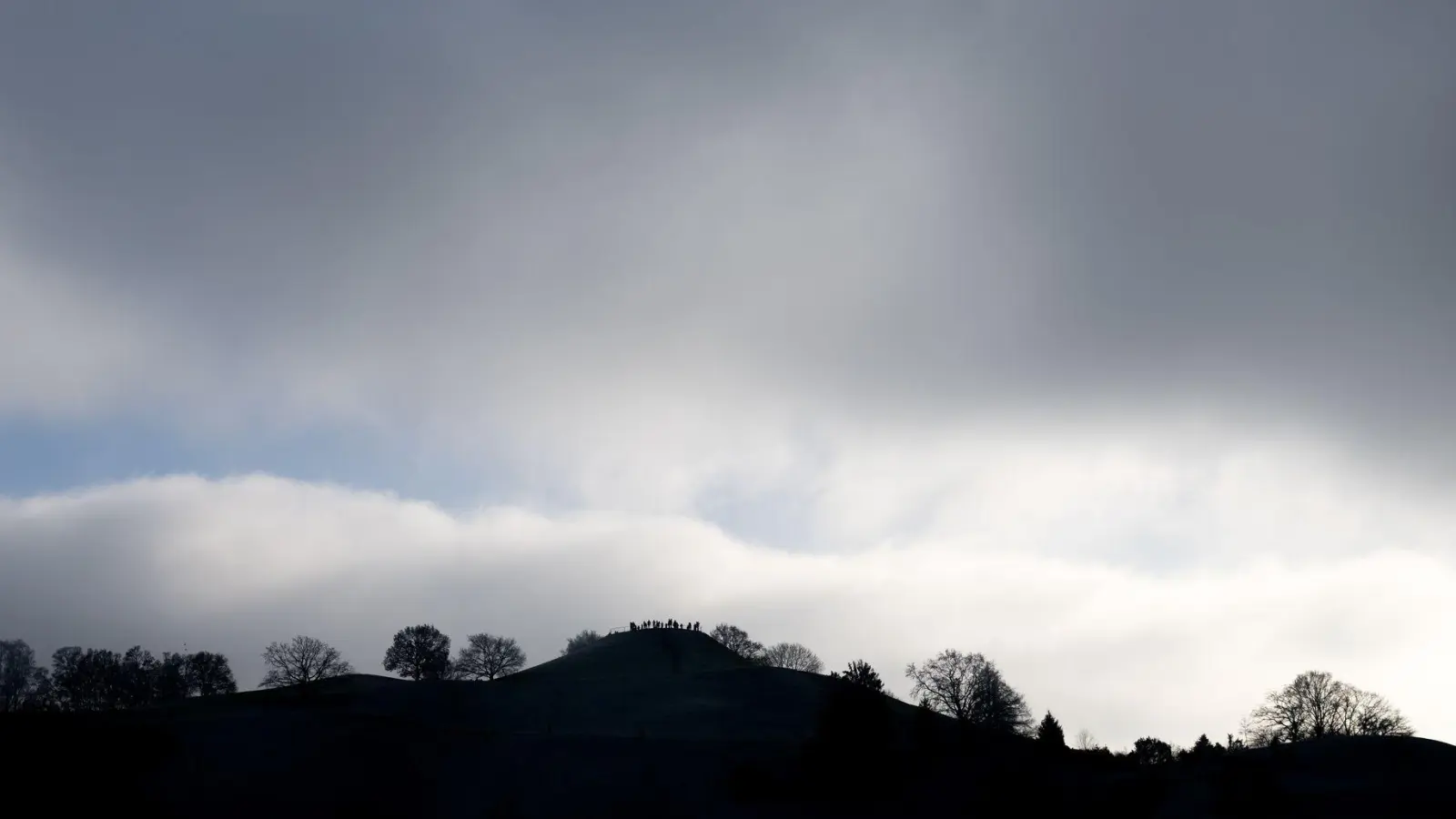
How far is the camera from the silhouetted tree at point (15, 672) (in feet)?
478

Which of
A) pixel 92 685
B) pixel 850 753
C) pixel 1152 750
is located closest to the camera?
pixel 850 753

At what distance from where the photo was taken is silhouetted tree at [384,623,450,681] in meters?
135

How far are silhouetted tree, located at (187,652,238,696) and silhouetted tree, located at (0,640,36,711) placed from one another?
2720cm

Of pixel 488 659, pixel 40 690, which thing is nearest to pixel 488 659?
pixel 488 659

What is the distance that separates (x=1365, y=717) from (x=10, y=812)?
133504 millimetres

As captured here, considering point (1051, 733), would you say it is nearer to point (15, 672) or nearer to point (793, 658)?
point (793, 658)

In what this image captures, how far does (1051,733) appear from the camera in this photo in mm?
81875

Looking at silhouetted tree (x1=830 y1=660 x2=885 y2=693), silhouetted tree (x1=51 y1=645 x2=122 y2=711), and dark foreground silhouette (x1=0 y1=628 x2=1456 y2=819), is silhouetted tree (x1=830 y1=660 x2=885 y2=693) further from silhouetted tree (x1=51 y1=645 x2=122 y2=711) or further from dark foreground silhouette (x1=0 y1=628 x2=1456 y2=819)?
silhouetted tree (x1=51 y1=645 x2=122 y2=711)

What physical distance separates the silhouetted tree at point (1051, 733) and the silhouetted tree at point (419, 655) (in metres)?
89.3

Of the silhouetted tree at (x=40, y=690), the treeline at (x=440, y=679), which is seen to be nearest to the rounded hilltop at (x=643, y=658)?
the treeline at (x=440, y=679)

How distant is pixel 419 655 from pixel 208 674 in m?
31.4

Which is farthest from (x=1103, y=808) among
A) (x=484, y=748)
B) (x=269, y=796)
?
(x=269, y=796)

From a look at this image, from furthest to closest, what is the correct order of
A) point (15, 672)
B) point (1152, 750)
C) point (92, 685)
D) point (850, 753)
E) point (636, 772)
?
point (15, 672)
point (92, 685)
point (1152, 750)
point (850, 753)
point (636, 772)

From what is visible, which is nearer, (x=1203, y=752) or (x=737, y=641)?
(x=1203, y=752)
